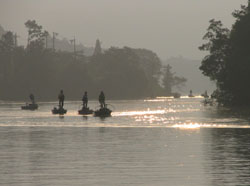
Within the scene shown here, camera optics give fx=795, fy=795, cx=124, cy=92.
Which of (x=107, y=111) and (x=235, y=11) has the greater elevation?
(x=235, y=11)

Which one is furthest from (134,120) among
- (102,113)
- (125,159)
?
(125,159)

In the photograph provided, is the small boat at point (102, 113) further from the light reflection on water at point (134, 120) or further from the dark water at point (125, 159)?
the dark water at point (125, 159)

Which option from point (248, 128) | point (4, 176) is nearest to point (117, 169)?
point (4, 176)

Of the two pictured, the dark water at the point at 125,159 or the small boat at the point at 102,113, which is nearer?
the dark water at the point at 125,159

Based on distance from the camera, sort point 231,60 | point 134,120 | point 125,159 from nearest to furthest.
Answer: point 125,159 < point 134,120 < point 231,60

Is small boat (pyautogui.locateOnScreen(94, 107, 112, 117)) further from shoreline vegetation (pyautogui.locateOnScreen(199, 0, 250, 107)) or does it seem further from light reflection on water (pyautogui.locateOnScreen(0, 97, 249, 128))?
shoreline vegetation (pyautogui.locateOnScreen(199, 0, 250, 107))

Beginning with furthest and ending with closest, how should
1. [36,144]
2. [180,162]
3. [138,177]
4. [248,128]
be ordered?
[248,128] → [36,144] → [180,162] → [138,177]

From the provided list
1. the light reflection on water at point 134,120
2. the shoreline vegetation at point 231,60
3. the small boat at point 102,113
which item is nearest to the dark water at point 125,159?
the light reflection on water at point 134,120

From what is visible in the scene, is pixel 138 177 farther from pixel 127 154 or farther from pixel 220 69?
pixel 220 69

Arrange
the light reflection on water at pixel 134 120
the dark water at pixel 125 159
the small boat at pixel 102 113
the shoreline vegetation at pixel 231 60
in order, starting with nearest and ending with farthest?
the dark water at pixel 125 159, the light reflection on water at pixel 134 120, the small boat at pixel 102 113, the shoreline vegetation at pixel 231 60

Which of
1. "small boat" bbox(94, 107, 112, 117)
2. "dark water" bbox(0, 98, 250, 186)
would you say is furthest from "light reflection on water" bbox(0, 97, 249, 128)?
"dark water" bbox(0, 98, 250, 186)

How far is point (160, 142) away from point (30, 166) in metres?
11.1

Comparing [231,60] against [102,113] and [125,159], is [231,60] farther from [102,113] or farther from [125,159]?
[125,159]

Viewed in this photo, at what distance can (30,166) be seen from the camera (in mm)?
23672
